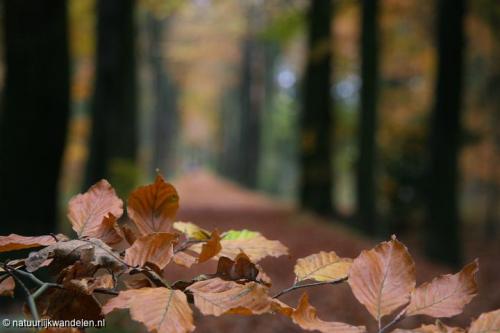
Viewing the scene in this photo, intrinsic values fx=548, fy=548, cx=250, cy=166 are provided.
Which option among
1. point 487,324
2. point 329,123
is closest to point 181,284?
point 487,324

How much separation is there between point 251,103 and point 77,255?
29964 mm

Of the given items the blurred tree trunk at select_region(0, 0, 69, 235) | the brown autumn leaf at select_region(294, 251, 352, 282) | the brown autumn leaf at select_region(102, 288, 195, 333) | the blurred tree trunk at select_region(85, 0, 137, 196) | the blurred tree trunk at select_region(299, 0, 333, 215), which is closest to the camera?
the brown autumn leaf at select_region(102, 288, 195, 333)

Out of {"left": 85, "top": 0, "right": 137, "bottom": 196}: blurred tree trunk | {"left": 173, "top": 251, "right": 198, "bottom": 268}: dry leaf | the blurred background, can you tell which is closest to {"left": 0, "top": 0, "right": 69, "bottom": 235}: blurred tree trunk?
the blurred background

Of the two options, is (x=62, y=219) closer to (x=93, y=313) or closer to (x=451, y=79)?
(x=451, y=79)

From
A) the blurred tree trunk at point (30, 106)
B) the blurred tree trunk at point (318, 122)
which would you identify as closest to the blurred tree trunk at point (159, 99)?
the blurred tree trunk at point (318, 122)

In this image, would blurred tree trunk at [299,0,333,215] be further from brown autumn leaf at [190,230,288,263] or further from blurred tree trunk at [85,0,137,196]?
brown autumn leaf at [190,230,288,263]

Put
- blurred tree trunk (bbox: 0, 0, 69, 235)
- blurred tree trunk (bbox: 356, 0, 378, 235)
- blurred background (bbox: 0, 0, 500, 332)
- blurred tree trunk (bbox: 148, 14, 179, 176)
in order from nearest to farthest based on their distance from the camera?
1. blurred tree trunk (bbox: 0, 0, 69, 235)
2. blurred background (bbox: 0, 0, 500, 332)
3. blurred tree trunk (bbox: 356, 0, 378, 235)
4. blurred tree trunk (bbox: 148, 14, 179, 176)

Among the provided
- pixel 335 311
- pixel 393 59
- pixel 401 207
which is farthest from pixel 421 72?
pixel 335 311

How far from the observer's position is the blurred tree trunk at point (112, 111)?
31.8 feet

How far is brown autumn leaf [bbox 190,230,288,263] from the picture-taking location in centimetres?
101

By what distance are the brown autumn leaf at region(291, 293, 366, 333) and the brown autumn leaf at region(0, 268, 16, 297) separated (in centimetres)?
44

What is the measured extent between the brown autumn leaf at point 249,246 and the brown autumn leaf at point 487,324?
0.39 metres

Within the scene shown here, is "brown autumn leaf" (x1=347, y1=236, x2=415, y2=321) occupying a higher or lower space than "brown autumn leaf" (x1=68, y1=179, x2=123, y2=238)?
lower

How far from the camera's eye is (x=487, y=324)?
0.73 metres
